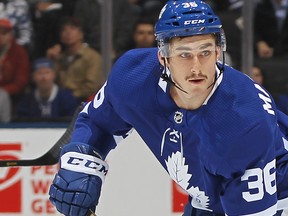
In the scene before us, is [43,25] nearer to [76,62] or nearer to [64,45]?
[64,45]

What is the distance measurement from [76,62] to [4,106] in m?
0.46

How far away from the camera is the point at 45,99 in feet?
15.9

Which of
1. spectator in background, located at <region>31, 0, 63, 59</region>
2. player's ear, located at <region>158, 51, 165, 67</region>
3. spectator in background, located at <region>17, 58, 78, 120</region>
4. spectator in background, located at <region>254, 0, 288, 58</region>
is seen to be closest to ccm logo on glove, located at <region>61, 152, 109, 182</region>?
player's ear, located at <region>158, 51, 165, 67</region>

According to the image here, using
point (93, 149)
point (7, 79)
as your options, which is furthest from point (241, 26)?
point (93, 149)

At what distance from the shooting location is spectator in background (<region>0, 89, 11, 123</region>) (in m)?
4.81

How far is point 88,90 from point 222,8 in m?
0.86

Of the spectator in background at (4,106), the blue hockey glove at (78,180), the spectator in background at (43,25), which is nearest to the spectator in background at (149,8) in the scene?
the spectator in background at (43,25)

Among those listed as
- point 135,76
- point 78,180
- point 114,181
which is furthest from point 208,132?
point 114,181

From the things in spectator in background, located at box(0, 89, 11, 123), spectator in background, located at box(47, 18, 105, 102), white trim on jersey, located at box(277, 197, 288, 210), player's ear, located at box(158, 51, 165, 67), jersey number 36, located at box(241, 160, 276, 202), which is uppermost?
player's ear, located at box(158, 51, 165, 67)

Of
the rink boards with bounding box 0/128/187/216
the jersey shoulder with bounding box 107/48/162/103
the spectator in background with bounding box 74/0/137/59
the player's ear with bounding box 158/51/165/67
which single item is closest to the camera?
the player's ear with bounding box 158/51/165/67

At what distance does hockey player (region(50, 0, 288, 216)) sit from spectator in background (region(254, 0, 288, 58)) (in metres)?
1.90

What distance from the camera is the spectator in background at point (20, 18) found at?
4816 mm

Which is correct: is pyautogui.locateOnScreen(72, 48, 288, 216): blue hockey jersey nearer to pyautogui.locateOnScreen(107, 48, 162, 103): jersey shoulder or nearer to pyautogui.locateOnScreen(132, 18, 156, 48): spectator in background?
pyautogui.locateOnScreen(107, 48, 162, 103): jersey shoulder

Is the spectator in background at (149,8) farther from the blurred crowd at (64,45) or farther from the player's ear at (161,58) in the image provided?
the player's ear at (161,58)
